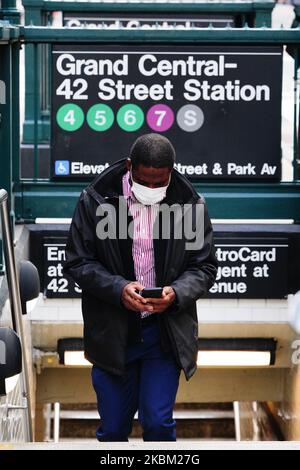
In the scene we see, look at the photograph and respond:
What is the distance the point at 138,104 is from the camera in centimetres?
749

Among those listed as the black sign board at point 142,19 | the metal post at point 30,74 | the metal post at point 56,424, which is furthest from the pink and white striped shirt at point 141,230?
the metal post at point 56,424

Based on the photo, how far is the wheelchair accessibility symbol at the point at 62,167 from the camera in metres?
7.58

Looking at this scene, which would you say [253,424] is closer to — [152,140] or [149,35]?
[149,35]

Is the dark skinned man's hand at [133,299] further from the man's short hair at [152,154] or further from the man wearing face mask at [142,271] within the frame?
the man's short hair at [152,154]

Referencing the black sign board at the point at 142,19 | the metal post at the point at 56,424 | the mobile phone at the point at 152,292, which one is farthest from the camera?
the metal post at the point at 56,424

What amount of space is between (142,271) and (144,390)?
512 mm

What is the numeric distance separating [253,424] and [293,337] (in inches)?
184

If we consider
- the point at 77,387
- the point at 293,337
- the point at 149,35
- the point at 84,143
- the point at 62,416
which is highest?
the point at 149,35

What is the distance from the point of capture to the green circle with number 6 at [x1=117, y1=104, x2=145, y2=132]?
7.50 metres

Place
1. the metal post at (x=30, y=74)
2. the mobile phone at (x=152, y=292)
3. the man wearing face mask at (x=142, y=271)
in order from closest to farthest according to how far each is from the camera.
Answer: the mobile phone at (x=152, y=292)
the man wearing face mask at (x=142, y=271)
the metal post at (x=30, y=74)

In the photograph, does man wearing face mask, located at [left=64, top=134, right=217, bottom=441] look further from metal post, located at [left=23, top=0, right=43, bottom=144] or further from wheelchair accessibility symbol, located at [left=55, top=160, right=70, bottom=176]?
metal post, located at [left=23, top=0, right=43, bottom=144]

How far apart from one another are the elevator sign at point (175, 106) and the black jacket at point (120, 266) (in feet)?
9.79

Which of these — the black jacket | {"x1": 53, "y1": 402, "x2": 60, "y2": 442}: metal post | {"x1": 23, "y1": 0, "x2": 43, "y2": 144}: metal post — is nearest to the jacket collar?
the black jacket
